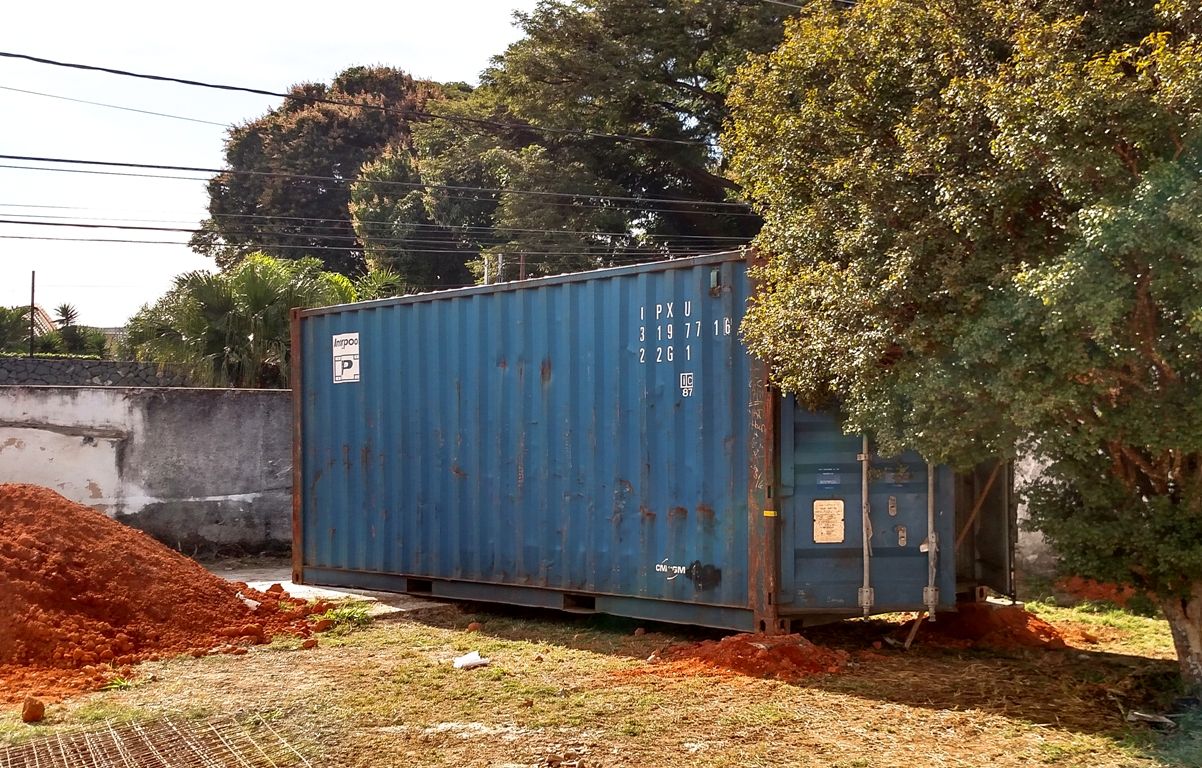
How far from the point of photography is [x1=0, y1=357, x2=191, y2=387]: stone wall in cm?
2356

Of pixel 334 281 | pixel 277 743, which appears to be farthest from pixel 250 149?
pixel 277 743

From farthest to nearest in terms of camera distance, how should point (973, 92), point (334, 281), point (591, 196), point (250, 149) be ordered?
point (250, 149) < point (591, 196) < point (334, 281) < point (973, 92)

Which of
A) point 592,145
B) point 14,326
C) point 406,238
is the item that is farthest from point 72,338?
point 592,145

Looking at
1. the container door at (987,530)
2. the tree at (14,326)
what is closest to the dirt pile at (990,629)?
the container door at (987,530)

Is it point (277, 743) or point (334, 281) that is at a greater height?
point (334, 281)

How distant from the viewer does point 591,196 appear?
2528cm

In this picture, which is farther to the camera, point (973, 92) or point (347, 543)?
point (347, 543)

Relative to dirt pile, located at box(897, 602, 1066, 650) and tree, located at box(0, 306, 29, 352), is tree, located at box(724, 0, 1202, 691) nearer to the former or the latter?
dirt pile, located at box(897, 602, 1066, 650)

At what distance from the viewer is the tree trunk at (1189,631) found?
21.0ft

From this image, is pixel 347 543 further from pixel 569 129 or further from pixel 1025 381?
pixel 569 129

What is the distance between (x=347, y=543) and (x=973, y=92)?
783 centimetres

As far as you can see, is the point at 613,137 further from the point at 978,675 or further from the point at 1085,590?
the point at 978,675

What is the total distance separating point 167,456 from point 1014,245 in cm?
1156

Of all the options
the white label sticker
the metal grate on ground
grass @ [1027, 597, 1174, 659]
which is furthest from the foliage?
the metal grate on ground
